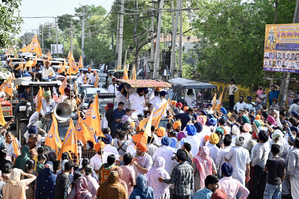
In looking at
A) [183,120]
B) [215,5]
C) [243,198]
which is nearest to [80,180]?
[243,198]

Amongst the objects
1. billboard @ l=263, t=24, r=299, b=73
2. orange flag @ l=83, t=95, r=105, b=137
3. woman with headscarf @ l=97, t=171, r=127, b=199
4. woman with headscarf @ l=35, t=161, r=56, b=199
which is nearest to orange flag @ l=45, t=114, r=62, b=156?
orange flag @ l=83, t=95, r=105, b=137

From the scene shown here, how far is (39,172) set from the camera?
632cm

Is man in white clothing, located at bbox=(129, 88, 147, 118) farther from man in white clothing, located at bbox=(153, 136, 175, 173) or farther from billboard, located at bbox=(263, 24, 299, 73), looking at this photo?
billboard, located at bbox=(263, 24, 299, 73)

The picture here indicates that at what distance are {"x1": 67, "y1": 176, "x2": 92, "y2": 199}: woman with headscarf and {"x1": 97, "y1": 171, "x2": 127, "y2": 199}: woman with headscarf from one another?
1.31 ft

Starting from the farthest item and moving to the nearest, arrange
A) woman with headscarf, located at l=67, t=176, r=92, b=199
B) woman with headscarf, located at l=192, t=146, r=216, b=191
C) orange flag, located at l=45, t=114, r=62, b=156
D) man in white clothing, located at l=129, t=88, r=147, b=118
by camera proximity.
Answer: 1. man in white clothing, located at l=129, t=88, r=147, b=118
2. orange flag, located at l=45, t=114, r=62, b=156
3. woman with headscarf, located at l=192, t=146, r=216, b=191
4. woman with headscarf, located at l=67, t=176, r=92, b=199

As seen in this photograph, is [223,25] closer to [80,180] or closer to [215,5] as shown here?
[215,5]

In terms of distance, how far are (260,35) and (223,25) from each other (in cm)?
242

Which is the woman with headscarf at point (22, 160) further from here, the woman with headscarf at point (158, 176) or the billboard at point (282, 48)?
the billboard at point (282, 48)

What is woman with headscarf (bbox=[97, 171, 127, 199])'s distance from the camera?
5145mm

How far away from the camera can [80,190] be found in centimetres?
553

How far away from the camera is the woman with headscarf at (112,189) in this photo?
5145mm

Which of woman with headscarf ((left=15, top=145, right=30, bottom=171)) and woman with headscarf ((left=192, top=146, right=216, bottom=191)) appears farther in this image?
woman with headscarf ((left=15, top=145, right=30, bottom=171))

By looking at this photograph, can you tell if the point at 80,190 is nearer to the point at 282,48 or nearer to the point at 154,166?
the point at 154,166

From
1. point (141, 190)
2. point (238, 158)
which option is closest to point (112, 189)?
point (141, 190)
